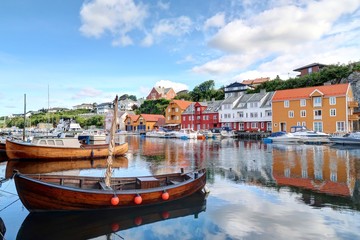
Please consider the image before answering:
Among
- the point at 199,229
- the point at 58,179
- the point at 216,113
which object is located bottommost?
the point at 199,229

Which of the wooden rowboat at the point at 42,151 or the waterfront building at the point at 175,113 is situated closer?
the wooden rowboat at the point at 42,151

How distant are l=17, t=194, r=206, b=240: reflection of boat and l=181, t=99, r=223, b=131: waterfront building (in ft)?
214

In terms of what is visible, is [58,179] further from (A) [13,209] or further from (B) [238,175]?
(B) [238,175]

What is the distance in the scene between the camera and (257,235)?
9484mm

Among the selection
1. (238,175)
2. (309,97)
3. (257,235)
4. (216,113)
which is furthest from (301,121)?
(257,235)

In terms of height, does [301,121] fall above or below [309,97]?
below

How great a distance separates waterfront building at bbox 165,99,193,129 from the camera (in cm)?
8862

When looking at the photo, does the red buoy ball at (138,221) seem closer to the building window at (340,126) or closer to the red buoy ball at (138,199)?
the red buoy ball at (138,199)

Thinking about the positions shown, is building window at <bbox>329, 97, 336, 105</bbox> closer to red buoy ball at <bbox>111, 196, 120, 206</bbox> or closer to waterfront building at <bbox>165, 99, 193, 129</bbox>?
waterfront building at <bbox>165, 99, 193, 129</bbox>

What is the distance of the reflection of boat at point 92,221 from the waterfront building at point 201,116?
65146mm

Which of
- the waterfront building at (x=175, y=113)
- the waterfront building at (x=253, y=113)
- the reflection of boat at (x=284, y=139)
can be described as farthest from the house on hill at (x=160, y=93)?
the reflection of boat at (x=284, y=139)

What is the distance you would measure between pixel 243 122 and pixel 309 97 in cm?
1813

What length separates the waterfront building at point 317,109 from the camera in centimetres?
5250

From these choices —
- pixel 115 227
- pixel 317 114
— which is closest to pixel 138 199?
pixel 115 227
